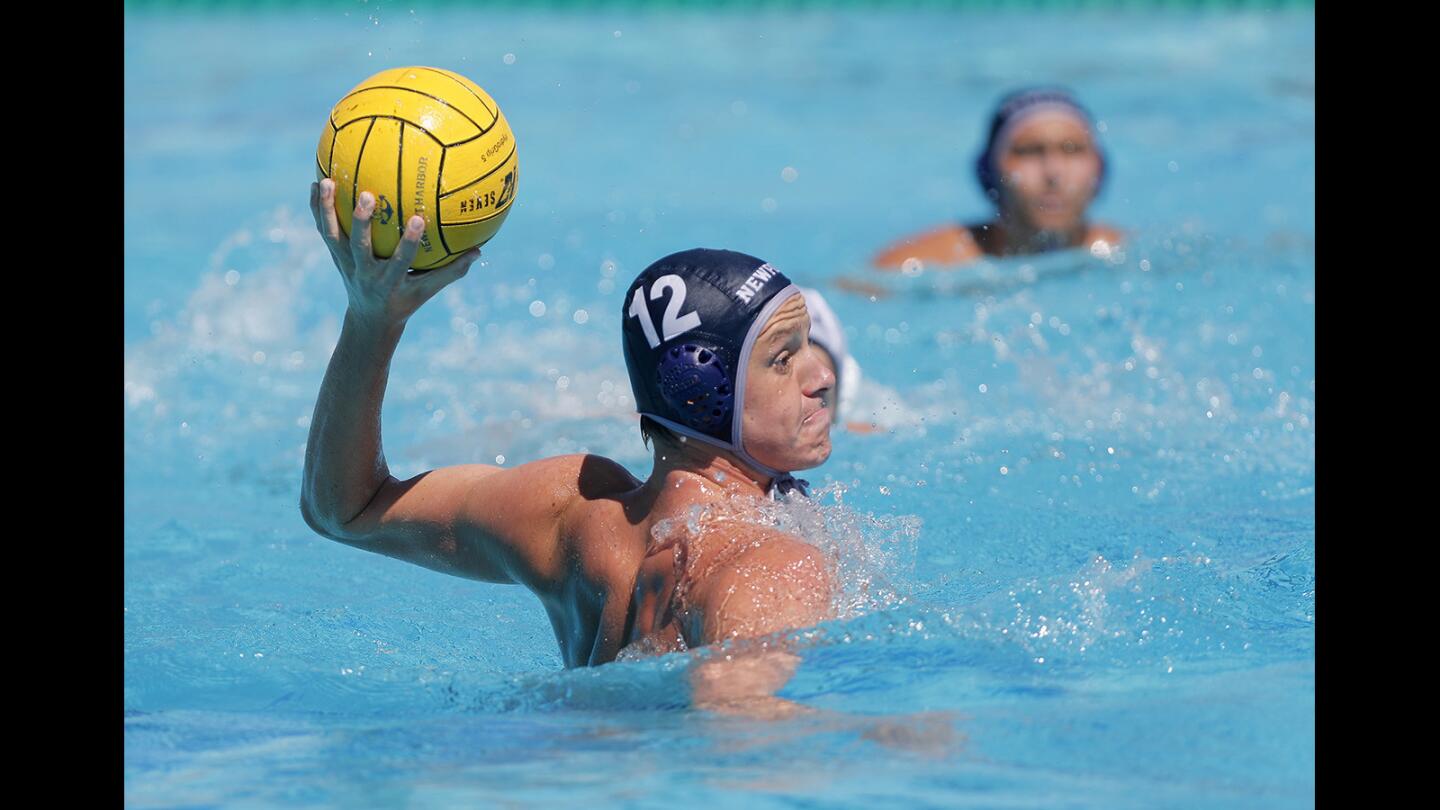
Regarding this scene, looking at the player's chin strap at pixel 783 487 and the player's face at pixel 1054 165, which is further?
the player's face at pixel 1054 165

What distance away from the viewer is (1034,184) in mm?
8266

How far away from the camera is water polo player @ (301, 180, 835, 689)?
317 cm

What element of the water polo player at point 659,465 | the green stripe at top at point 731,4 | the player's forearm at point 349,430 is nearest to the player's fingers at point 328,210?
the water polo player at point 659,465

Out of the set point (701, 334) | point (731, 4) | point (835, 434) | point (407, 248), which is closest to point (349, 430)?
point (407, 248)

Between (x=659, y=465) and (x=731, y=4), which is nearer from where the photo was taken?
(x=659, y=465)

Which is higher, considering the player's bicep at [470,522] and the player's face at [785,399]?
the player's face at [785,399]

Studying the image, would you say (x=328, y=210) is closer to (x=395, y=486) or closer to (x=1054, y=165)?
(x=395, y=486)

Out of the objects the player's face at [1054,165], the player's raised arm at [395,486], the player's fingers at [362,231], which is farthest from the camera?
the player's face at [1054,165]

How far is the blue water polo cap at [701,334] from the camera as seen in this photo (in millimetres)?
3275

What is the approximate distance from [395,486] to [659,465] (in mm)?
662

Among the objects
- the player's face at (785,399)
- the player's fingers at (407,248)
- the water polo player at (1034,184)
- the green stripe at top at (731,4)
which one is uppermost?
the green stripe at top at (731,4)

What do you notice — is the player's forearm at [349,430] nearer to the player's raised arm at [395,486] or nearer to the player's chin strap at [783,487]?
the player's raised arm at [395,486]

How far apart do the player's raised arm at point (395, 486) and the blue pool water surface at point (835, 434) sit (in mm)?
283
